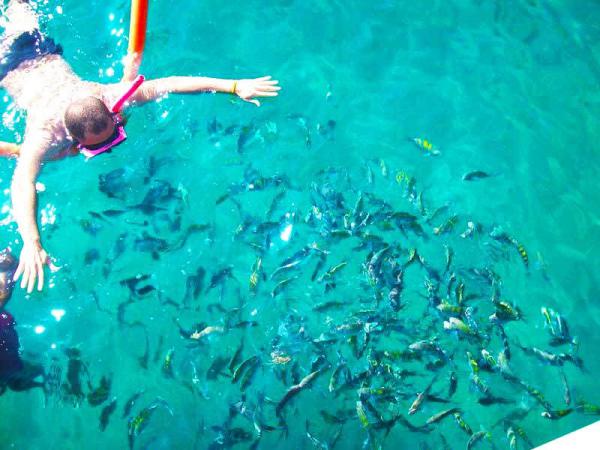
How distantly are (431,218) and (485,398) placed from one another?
1.94 meters

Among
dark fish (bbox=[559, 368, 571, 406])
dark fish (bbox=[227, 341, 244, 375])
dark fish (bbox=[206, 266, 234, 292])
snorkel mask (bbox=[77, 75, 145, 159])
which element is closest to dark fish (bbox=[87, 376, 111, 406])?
dark fish (bbox=[227, 341, 244, 375])

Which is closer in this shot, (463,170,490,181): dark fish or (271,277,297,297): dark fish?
(271,277,297,297): dark fish

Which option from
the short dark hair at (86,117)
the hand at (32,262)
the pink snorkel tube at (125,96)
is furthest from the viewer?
the pink snorkel tube at (125,96)

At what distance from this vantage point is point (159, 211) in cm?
566

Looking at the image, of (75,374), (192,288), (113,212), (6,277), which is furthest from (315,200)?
(6,277)

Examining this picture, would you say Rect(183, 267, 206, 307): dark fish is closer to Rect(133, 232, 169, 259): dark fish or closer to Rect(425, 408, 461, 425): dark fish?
Rect(133, 232, 169, 259): dark fish

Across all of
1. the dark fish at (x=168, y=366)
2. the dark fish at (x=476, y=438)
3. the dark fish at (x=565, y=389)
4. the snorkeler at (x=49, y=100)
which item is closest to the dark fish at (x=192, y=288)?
the dark fish at (x=168, y=366)

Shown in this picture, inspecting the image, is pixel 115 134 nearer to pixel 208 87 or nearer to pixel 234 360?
pixel 208 87

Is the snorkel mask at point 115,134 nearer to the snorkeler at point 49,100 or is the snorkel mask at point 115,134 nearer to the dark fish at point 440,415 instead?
the snorkeler at point 49,100

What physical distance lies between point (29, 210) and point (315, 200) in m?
2.72

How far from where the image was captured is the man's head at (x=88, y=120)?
14.0ft

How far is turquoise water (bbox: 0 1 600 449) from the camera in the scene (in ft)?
16.6

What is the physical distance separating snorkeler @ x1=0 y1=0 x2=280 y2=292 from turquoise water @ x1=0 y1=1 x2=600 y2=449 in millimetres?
691

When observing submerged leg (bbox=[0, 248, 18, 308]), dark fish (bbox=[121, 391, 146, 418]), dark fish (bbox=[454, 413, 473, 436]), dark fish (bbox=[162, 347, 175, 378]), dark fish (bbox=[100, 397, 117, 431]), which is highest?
dark fish (bbox=[454, 413, 473, 436])
